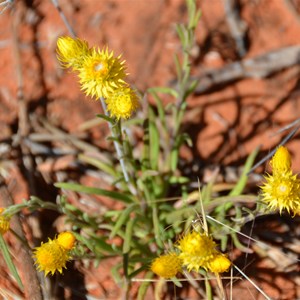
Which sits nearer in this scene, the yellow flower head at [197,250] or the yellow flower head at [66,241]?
the yellow flower head at [197,250]

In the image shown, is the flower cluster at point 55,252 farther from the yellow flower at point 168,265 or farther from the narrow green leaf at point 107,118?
the narrow green leaf at point 107,118

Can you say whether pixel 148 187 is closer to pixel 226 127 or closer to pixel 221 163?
pixel 221 163

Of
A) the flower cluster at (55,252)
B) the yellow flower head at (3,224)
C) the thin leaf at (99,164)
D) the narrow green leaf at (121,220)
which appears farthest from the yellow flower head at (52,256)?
the thin leaf at (99,164)

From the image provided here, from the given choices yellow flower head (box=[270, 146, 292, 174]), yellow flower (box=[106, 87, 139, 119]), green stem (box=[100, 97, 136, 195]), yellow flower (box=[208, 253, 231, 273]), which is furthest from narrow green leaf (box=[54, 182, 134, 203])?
yellow flower head (box=[270, 146, 292, 174])

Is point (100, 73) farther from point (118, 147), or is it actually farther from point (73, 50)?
point (118, 147)

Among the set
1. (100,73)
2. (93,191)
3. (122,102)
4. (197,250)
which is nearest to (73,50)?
(100,73)

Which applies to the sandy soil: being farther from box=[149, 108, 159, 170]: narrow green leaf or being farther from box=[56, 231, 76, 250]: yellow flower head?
box=[56, 231, 76, 250]: yellow flower head
